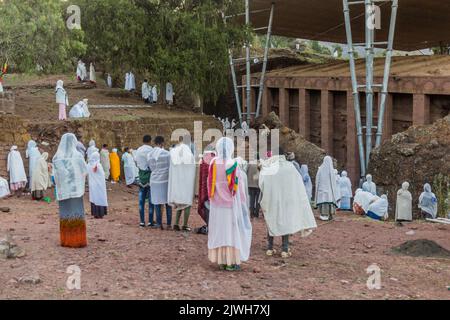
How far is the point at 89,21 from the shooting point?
2539cm

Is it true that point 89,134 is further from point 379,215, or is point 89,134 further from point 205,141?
point 379,215

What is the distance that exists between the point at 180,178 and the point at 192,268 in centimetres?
255

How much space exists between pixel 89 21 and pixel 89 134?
6.85 meters

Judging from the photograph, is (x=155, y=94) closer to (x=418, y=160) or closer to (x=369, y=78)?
(x=369, y=78)

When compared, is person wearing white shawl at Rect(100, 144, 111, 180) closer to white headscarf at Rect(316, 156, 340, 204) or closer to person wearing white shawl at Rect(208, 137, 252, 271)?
white headscarf at Rect(316, 156, 340, 204)

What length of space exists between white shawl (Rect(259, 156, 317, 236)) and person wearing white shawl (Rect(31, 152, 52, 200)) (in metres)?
8.06

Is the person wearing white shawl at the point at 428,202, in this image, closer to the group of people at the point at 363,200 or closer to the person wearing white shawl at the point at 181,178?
the group of people at the point at 363,200

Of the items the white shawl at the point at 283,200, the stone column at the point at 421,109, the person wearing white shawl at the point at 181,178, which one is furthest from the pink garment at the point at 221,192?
the stone column at the point at 421,109

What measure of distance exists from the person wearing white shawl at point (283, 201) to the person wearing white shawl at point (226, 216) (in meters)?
0.82

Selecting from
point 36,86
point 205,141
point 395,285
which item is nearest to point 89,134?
point 205,141

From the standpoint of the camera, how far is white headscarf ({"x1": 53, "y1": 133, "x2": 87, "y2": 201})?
8.65 metres

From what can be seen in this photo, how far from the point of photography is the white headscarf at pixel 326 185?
561 inches

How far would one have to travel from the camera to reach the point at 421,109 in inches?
766

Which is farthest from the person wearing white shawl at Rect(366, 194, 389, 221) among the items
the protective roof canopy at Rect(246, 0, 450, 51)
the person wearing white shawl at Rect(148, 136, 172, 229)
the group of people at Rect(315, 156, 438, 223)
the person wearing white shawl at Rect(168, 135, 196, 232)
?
the protective roof canopy at Rect(246, 0, 450, 51)
